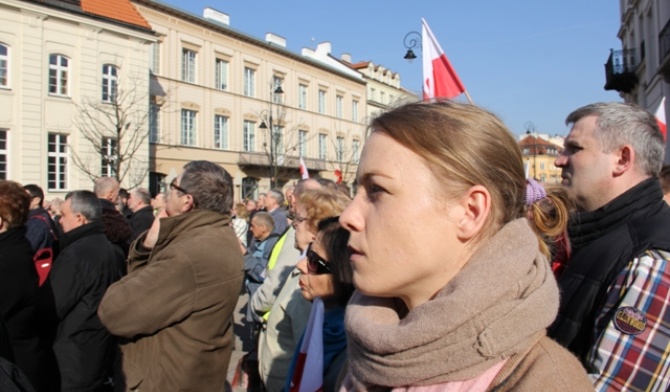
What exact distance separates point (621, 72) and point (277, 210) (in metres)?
21.5

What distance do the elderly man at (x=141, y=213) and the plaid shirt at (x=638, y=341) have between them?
23.7ft

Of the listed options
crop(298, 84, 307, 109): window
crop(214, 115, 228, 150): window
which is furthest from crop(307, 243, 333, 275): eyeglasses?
crop(298, 84, 307, 109): window

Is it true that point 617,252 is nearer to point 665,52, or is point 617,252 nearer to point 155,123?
point 665,52

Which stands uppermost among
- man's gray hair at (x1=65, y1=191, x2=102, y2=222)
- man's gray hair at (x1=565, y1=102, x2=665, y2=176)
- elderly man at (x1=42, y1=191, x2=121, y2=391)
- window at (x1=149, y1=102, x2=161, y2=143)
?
window at (x1=149, y1=102, x2=161, y2=143)

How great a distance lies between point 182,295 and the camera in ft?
10.8

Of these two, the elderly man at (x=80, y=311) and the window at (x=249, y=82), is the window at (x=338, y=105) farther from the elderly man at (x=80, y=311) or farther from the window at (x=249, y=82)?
the elderly man at (x=80, y=311)

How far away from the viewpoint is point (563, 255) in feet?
8.59

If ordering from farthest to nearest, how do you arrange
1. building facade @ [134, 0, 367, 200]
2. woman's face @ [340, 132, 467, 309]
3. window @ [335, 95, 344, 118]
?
window @ [335, 95, 344, 118] → building facade @ [134, 0, 367, 200] → woman's face @ [340, 132, 467, 309]

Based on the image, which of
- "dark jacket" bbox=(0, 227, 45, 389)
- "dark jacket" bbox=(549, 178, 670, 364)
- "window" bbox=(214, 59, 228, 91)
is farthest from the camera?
"window" bbox=(214, 59, 228, 91)

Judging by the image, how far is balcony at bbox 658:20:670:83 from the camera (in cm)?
1673

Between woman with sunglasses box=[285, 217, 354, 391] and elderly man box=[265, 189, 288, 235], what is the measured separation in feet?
20.4

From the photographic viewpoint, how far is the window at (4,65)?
2450 cm

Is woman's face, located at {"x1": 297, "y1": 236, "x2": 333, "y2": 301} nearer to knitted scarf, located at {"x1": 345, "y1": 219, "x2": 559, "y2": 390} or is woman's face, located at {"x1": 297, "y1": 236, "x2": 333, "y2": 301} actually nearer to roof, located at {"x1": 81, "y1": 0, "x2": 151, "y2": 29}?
knitted scarf, located at {"x1": 345, "y1": 219, "x2": 559, "y2": 390}

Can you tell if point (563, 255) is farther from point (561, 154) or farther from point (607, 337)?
point (607, 337)
